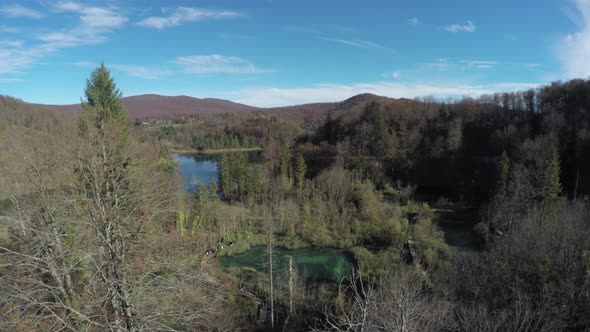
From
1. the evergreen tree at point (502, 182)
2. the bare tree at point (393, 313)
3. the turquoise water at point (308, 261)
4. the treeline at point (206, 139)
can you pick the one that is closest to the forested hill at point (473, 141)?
the evergreen tree at point (502, 182)

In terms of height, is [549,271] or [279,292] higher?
[549,271]

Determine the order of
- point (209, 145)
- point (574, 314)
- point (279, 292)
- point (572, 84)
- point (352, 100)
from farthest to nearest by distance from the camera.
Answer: point (352, 100)
point (209, 145)
point (572, 84)
point (279, 292)
point (574, 314)

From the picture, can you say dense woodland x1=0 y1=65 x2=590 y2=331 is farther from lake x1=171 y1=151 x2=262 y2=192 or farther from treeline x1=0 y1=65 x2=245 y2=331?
lake x1=171 y1=151 x2=262 y2=192

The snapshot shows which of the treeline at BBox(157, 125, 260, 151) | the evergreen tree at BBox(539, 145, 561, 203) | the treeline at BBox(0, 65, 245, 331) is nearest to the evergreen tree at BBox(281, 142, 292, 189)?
the treeline at BBox(0, 65, 245, 331)

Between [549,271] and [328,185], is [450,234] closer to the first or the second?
[328,185]

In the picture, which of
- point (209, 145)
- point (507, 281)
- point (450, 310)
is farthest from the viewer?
point (209, 145)

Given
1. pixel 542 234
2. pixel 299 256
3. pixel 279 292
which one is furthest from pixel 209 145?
pixel 542 234
